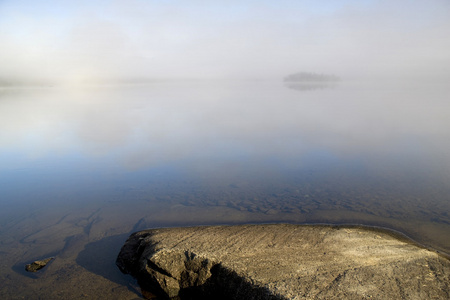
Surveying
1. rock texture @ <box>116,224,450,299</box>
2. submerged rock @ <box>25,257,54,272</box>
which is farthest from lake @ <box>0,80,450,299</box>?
rock texture @ <box>116,224,450,299</box>

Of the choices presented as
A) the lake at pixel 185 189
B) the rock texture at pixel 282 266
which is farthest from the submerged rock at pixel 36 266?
the rock texture at pixel 282 266

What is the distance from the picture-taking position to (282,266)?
546 cm

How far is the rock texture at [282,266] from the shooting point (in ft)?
16.0

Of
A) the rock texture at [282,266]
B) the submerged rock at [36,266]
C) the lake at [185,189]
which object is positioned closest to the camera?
the rock texture at [282,266]

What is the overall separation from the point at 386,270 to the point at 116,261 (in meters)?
5.29

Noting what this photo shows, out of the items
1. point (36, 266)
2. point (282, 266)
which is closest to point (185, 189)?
point (36, 266)

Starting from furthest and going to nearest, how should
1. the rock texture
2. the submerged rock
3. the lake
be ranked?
the lake, the submerged rock, the rock texture

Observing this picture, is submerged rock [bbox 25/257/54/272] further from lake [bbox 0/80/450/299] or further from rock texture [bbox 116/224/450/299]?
rock texture [bbox 116/224/450/299]

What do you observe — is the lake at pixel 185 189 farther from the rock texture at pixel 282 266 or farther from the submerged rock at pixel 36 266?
the rock texture at pixel 282 266

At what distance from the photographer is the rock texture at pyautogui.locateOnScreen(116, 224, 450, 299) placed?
488 cm

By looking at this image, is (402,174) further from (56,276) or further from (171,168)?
(56,276)

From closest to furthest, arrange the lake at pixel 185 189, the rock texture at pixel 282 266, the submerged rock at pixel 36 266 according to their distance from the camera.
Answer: the rock texture at pixel 282 266
the submerged rock at pixel 36 266
the lake at pixel 185 189

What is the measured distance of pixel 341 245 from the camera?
634cm

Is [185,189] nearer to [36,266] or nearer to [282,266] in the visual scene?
[36,266]
